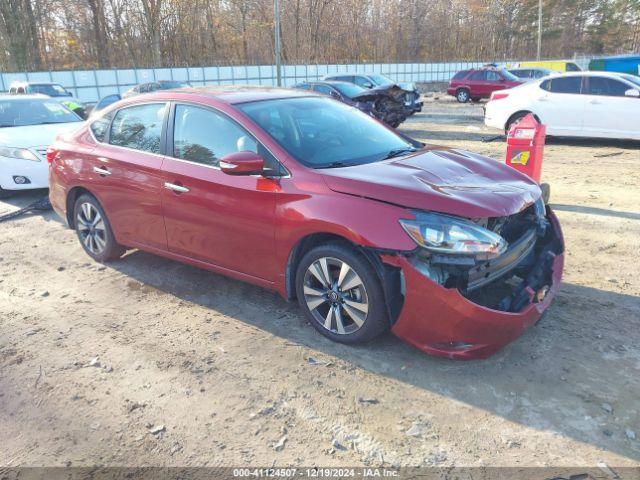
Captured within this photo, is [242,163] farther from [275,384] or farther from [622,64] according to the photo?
[622,64]

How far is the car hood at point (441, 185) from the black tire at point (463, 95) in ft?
75.1

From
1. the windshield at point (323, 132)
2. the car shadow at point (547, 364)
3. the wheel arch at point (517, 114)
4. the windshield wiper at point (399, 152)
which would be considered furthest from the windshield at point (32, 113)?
the wheel arch at point (517, 114)

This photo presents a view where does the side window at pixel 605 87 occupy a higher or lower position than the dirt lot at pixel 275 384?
higher

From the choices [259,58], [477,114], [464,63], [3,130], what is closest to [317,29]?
[259,58]

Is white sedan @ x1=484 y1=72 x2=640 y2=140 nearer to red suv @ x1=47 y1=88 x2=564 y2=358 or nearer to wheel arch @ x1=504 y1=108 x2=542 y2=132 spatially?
wheel arch @ x1=504 y1=108 x2=542 y2=132

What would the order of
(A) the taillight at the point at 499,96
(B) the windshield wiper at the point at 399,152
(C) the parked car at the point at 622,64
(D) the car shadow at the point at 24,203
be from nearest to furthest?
(B) the windshield wiper at the point at 399,152 → (D) the car shadow at the point at 24,203 → (A) the taillight at the point at 499,96 → (C) the parked car at the point at 622,64

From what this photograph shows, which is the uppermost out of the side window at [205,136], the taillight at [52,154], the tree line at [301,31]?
the tree line at [301,31]

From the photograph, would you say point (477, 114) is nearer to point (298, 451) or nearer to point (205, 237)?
point (205, 237)

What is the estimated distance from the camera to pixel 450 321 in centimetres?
307

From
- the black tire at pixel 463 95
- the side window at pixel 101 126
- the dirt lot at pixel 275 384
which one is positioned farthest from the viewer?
the black tire at pixel 463 95

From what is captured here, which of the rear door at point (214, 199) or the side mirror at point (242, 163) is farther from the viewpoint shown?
the rear door at point (214, 199)

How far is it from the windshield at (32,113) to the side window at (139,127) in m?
4.74

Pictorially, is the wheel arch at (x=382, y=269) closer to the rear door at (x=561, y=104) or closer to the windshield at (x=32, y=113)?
the windshield at (x=32, y=113)

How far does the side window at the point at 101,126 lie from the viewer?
16.5 feet
